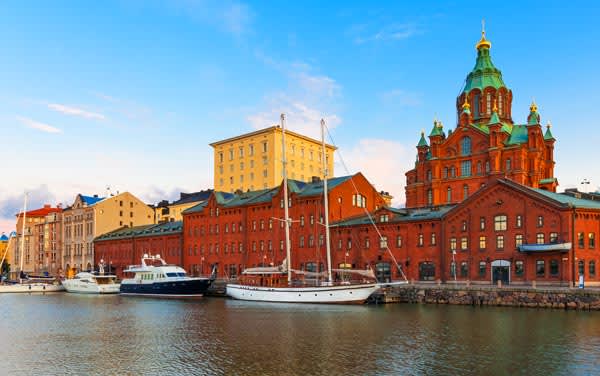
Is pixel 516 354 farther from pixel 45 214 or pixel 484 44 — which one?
pixel 45 214

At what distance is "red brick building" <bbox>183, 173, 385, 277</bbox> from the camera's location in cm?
8619

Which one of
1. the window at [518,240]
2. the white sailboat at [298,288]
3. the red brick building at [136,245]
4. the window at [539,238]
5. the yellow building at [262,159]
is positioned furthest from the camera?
the yellow building at [262,159]

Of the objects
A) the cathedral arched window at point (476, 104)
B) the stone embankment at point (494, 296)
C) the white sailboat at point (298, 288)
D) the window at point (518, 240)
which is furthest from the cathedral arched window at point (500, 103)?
the stone embankment at point (494, 296)

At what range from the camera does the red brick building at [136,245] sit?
111 m

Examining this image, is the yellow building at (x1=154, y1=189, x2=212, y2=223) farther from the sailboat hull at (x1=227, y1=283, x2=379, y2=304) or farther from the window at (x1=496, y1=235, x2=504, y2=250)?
the window at (x1=496, y1=235, x2=504, y2=250)

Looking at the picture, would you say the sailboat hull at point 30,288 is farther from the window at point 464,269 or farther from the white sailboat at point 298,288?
the window at point 464,269

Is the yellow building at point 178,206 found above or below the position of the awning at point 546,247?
above

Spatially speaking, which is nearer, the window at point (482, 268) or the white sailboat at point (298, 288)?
the white sailboat at point (298, 288)

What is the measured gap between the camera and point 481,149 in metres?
95.8

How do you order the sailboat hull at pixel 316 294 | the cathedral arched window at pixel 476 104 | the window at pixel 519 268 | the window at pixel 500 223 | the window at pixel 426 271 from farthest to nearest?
the cathedral arched window at pixel 476 104
the window at pixel 426 271
the window at pixel 500 223
the window at pixel 519 268
the sailboat hull at pixel 316 294

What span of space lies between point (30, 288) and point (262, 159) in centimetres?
5080

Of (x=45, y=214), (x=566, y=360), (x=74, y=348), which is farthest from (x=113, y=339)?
(x=45, y=214)

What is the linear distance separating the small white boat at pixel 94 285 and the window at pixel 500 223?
6027 cm

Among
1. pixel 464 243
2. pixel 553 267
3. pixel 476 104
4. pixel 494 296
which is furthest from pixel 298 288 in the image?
pixel 476 104
